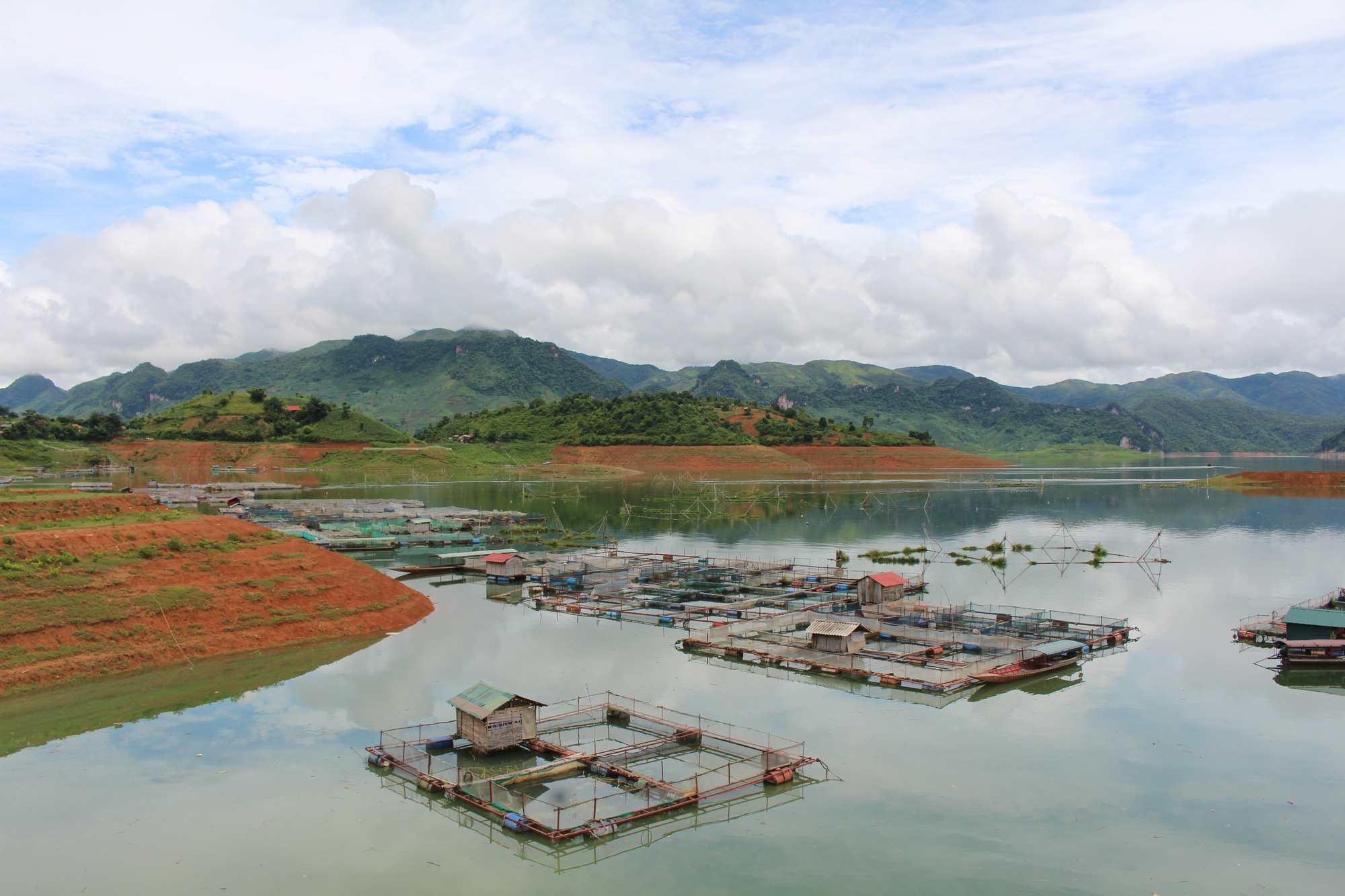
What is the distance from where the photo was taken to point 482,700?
2256cm

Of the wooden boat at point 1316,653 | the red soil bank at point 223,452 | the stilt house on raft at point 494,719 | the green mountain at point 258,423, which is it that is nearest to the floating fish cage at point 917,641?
the wooden boat at point 1316,653

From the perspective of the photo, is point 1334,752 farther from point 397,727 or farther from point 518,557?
point 518,557

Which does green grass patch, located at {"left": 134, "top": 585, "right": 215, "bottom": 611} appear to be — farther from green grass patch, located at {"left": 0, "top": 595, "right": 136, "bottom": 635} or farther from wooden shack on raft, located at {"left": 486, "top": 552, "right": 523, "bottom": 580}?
wooden shack on raft, located at {"left": 486, "top": 552, "right": 523, "bottom": 580}

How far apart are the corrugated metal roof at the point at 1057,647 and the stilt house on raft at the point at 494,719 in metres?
19.8

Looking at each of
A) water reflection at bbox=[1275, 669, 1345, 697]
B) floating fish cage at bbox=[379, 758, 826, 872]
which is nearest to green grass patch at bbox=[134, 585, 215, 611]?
floating fish cage at bbox=[379, 758, 826, 872]

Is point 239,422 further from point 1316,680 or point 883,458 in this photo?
point 1316,680

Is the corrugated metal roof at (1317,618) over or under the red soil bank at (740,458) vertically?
under

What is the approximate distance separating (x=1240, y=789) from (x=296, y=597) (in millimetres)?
33253

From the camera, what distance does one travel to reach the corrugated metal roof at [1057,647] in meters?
32.2

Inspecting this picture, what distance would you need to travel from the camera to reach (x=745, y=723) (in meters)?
24.7

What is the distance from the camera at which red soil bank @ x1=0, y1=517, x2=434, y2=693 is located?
27.9 metres

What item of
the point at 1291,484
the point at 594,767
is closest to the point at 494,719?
the point at 594,767

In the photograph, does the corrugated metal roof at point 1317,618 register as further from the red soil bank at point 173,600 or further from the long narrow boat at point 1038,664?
the red soil bank at point 173,600

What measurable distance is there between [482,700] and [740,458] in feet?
401
